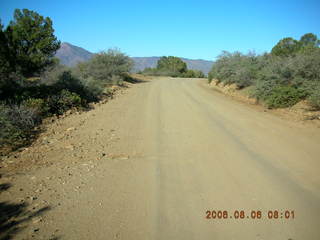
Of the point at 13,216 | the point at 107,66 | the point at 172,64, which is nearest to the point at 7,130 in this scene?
→ the point at 13,216

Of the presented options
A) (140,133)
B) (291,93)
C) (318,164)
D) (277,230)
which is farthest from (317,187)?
(291,93)

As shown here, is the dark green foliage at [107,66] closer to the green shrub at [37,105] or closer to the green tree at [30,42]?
the green tree at [30,42]

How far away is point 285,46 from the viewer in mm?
31766

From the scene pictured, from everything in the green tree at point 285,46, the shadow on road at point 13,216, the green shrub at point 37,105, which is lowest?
the shadow on road at point 13,216

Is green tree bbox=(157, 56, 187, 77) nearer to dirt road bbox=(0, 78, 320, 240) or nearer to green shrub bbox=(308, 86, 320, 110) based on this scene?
green shrub bbox=(308, 86, 320, 110)

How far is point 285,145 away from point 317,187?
2.31m

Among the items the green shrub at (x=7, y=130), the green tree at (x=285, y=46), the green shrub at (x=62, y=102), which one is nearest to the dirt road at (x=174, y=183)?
the green shrub at (x=7, y=130)

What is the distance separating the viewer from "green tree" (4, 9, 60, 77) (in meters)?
19.8

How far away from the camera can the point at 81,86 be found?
1385cm

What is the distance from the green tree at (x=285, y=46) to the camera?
30719mm

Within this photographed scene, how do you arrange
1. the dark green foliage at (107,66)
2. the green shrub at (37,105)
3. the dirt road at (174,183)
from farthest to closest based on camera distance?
the dark green foliage at (107,66)
the green shrub at (37,105)
the dirt road at (174,183)

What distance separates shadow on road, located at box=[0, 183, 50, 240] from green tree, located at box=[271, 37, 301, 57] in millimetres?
33031

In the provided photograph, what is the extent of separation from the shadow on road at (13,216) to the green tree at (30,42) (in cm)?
1784

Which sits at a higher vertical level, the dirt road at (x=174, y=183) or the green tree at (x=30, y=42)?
the green tree at (x=30, y=42)
